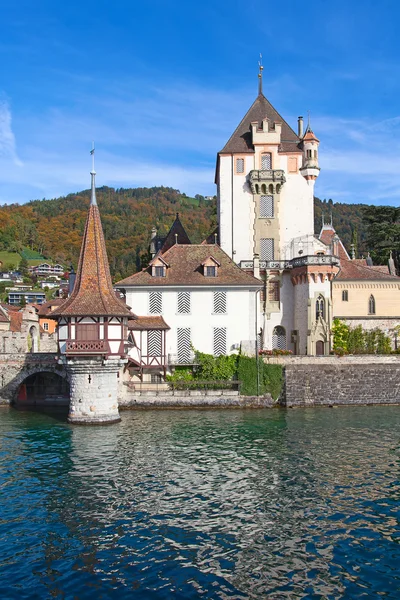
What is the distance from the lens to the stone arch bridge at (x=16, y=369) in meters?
41.9

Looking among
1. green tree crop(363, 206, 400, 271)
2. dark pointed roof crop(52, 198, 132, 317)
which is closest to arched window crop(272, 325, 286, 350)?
dark pointed roof crop(52, 198, 132, 317)

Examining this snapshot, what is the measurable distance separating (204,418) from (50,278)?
139 m

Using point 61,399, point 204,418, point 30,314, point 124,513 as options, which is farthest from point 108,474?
point 30,314

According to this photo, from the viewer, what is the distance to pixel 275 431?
106 feet

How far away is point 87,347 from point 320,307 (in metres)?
20.9

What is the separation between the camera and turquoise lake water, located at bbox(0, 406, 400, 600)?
14.8 metres

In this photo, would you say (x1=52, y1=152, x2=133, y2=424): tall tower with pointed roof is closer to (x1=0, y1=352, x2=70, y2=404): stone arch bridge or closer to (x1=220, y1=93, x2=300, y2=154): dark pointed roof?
(x1=0, y1=352, x2=70, y2=404): stone arch bridge

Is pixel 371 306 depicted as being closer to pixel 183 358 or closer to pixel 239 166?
pixel 239 166

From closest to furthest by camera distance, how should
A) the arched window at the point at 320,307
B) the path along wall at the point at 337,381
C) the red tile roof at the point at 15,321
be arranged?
the path along wall at the point at 337,381 < the arched window at the point at 320,307 < the red tile roof at the point at 15,321

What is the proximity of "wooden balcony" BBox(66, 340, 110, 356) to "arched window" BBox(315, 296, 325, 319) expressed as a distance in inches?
769

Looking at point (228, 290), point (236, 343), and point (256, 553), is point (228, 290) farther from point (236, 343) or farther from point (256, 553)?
point (256, 553)

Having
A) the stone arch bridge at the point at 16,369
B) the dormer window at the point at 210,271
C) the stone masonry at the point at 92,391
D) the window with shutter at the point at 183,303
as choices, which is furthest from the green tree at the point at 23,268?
the stone masonry at the point at 92,391

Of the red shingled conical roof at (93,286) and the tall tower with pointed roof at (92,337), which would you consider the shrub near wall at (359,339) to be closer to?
the tall tower with pointed roof at (92,337)

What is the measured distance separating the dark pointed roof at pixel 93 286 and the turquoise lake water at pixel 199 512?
7.14m
